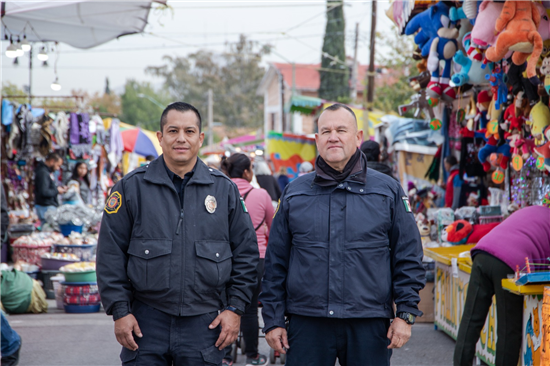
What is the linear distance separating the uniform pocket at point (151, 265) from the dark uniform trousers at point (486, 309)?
2828 millimetres

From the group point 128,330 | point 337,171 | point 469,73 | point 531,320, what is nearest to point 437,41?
point 469,73

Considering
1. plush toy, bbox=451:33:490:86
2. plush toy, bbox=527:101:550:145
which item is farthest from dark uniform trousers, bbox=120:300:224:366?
plush toy, bbox=451:33:490:86

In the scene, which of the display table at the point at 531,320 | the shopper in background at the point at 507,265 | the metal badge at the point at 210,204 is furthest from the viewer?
the shopper in background at the point at 507,265

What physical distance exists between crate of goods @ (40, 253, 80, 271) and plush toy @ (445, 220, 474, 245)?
20.0 ft

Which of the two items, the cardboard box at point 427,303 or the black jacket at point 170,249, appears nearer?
the black jacket at point 170,249

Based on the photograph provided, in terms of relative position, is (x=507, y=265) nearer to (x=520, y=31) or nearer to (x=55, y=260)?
(x=520, y=31)

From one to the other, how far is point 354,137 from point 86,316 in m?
6.98

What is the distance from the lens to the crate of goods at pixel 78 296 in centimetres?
964

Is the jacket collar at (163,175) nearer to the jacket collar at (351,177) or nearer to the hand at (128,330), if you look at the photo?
the jacket collar at (351,177)

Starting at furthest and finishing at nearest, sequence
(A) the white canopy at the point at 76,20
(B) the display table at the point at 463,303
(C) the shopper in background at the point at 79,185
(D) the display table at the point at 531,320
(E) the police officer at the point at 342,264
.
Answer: (C) the shopper in background at the point at 79,185 → (A) the white canopy at the point at 76,20 → (B) the display table at the point at 463,303 → (D) the display table at the point at 531,320 → (E) the police officer at the point at 342,264

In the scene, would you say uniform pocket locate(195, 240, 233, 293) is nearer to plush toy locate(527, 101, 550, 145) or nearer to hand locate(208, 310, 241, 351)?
hand locate(208, 310, 241, 351)

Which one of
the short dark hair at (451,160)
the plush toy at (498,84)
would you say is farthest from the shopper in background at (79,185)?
the plush toy at (498,84)

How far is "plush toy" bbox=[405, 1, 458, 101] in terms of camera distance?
26.1 ft

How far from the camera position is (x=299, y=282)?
11.6 ft
